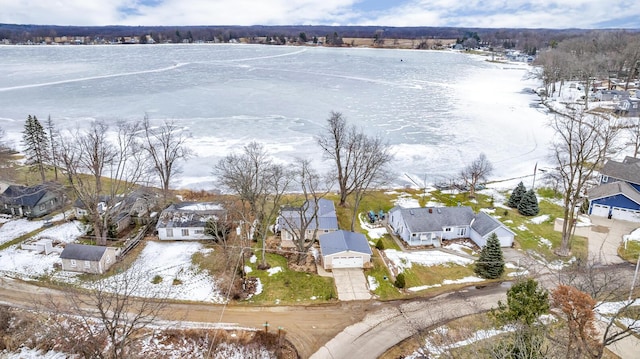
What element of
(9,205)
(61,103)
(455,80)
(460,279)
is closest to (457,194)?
(460,279)

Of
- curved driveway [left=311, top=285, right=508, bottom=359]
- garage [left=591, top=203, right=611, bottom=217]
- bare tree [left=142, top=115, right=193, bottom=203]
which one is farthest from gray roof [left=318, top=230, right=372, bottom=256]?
garage [left=591, top=203, right=611, bottom=217]

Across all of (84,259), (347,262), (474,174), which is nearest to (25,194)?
(84,259)

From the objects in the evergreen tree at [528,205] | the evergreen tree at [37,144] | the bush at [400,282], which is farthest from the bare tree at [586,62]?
the evergreen tree at [37,144]

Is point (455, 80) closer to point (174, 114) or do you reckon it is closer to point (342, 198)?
point (174, 114)

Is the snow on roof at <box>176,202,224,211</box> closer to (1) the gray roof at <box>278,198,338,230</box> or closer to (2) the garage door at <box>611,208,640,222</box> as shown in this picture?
(1) the gray roof at <box>278,198,338,230</box>

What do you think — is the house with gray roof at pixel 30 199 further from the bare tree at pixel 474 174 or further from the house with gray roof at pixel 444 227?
the bare tree at pixel 474 174

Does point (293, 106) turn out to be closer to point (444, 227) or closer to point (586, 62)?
point (444, 227)

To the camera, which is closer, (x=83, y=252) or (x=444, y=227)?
(x=83, y=252)
